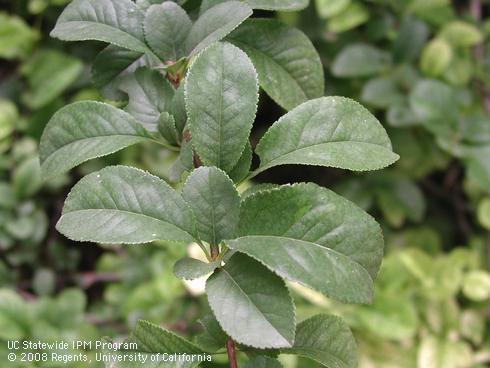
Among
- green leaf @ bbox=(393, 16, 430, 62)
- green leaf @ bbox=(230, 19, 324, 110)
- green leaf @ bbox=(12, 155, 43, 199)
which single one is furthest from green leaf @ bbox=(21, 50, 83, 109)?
green leaf @ bbox=(230, 19, 324, 110)

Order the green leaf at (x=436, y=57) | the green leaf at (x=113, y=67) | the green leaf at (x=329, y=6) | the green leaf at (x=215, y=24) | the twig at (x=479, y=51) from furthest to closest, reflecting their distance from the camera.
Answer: the twig at (x=479, y=51) → the green leaf at (x=436, y=57) → the green leaf at (x=329, y=6) → the green leaf at (x=113, y=67) → the green leaf at (x=215, y=24)

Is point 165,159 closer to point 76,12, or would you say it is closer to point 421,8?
point 421,8

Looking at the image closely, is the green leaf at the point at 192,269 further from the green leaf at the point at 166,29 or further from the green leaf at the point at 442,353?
the green leaf at the point at 442,353

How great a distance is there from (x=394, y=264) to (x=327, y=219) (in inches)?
38.9

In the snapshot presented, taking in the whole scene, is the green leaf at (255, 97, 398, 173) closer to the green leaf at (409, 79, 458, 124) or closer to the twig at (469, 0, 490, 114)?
the green leaf at (409, 79, 458, 124)

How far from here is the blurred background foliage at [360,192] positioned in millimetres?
1326

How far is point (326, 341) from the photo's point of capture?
22.5 inches

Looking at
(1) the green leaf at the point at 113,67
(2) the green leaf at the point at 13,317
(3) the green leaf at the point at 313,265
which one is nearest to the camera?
(3) the green leaf at the point at 313,265

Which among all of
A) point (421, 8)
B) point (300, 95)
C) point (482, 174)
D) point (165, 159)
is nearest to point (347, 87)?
point (421, 8)

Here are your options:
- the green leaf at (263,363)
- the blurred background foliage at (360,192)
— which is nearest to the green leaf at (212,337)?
the green leaf at (263,363)

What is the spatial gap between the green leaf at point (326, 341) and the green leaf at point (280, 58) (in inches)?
9.8

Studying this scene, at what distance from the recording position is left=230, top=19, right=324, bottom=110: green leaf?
26.2 inches

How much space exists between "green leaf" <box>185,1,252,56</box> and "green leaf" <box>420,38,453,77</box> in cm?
98

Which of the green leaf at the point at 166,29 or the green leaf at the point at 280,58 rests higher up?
the green leaf at the point at 166,29
